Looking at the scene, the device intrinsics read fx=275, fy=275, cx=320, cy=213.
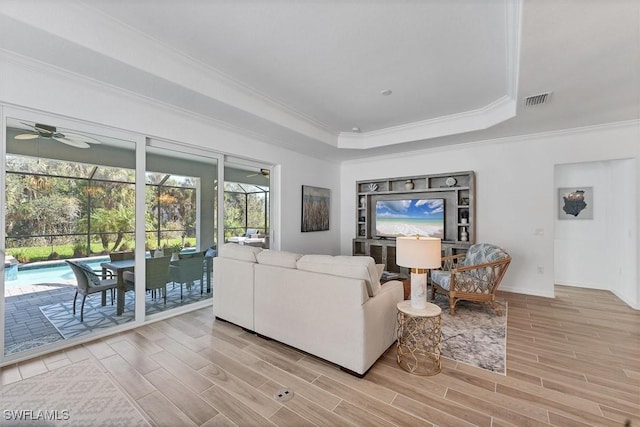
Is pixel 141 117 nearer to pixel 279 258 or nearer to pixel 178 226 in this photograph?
pixel 178 226

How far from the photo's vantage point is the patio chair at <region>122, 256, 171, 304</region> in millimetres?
3346

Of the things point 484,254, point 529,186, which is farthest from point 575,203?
point 484,254

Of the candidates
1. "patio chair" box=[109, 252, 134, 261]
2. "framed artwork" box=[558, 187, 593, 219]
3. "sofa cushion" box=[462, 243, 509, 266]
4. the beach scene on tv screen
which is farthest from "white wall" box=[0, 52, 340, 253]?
"framed artwork" box=[558, 187, 593, 219]

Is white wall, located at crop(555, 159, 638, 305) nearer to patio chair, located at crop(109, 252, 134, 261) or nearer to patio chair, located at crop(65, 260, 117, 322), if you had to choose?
patio chair, located at crop(109, 252, 134, 261)

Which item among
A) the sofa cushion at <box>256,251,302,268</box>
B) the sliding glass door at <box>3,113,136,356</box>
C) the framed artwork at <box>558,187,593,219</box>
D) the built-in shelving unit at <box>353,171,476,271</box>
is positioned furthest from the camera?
the built-in shelving unit at <box>353,171,476,271</box>

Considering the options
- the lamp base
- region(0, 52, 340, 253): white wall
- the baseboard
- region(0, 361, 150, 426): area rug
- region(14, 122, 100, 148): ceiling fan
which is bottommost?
region(0, 361, 150, 426): area rug

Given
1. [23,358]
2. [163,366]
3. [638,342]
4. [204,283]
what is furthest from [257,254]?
[638,342]

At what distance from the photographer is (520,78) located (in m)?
2.88

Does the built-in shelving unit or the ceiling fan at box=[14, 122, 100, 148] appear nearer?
the ceiling fan at box=[14, 122, 100, 148]

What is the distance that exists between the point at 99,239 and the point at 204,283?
5.03ft

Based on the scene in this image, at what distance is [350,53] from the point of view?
2.87 meters

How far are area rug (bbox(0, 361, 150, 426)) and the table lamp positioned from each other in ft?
7.28

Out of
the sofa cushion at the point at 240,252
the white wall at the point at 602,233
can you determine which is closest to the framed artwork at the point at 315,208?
the sofa cushion at the point at 240,252

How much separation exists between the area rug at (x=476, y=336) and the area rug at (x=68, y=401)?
269 centimetres
